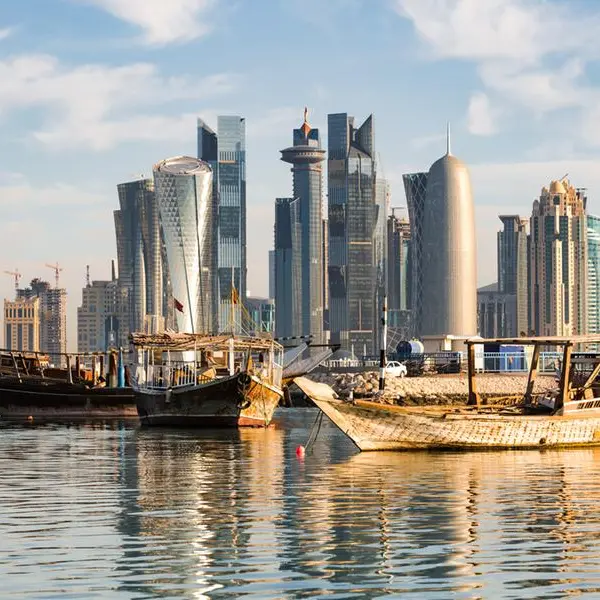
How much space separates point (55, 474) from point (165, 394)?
30315 mm

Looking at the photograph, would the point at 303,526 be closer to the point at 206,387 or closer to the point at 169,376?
the point at 206,387

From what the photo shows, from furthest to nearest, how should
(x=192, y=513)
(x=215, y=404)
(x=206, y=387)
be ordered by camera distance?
1. (x=215, y=404)
2. (x=206, y=387)
3. (x=192, y=513)

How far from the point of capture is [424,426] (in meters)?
47.8

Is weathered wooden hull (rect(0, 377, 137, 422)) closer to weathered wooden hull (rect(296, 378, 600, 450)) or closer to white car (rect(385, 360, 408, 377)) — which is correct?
weathered wooden hull (rect(296, 378, 600, 450))

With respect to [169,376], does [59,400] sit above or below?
below

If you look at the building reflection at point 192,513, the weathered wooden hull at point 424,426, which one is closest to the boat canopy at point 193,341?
the building reflection at point 192,513

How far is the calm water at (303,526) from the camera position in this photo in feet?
69.6

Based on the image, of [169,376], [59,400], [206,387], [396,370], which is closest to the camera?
[206,387]

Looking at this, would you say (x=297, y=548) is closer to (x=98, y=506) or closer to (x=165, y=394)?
(x=98, y=506)

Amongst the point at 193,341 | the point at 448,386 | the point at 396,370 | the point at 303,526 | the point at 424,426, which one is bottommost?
the point at 303,526

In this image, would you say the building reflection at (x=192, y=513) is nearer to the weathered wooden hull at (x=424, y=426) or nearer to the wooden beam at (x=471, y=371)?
the weathered wooden hull at (x=424, y=426)

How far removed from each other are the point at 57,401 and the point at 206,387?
2284 cm

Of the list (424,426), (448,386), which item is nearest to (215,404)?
(424,426)

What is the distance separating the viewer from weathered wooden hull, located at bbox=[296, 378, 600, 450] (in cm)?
4697
